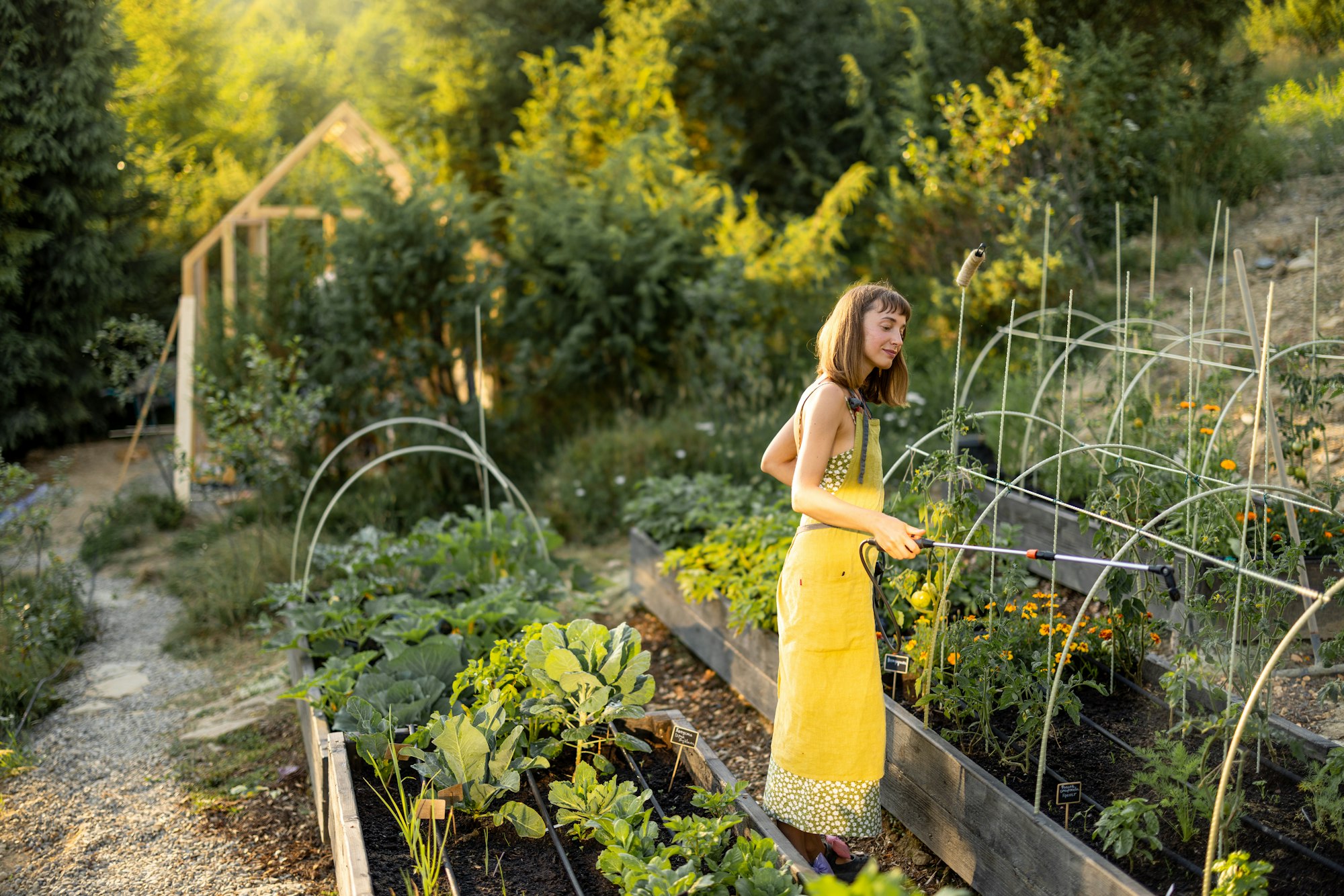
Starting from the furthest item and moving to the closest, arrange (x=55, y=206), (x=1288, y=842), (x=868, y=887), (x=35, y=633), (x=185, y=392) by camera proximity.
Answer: (x=55, y=206) < (x=185, y=392) < (x=35, y=633) < (x=1288, y=842) < (x=868, y=887)

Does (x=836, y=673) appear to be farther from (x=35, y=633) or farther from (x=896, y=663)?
(x=35, y=633)

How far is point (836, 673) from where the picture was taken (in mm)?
2486

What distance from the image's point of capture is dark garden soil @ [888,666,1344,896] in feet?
7.19

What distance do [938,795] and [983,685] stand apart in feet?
1.03

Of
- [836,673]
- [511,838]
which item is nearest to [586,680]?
[511,838]

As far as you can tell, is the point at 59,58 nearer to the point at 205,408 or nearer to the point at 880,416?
→ the point at 205,408

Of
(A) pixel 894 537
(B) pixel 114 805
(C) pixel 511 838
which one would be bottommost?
(B) pixel 114 805

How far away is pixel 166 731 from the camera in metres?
4.00

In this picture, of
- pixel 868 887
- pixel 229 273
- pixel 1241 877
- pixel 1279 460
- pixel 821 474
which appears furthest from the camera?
pixel 229 273

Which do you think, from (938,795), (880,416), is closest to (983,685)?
(938,795)

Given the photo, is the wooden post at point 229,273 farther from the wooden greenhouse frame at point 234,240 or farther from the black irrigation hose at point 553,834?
the black irrigation hose at point 553,834

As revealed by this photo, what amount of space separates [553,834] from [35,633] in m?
3.21

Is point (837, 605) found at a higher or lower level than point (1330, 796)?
Answer: higher

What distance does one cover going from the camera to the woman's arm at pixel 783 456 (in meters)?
2.65
